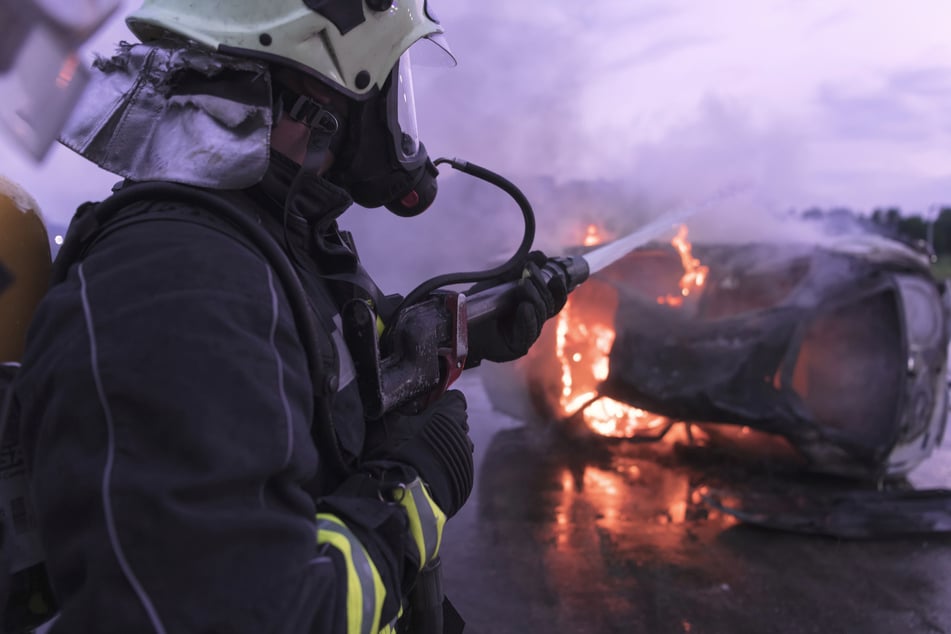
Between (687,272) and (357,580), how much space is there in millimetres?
4924

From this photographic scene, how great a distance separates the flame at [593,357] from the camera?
536 cm

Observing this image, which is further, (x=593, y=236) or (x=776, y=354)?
(x=593, y=236)

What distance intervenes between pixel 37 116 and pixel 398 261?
20.5 feet

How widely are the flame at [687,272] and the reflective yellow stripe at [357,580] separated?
458 centimetres

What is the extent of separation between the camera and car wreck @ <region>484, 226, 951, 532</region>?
4.61 metres

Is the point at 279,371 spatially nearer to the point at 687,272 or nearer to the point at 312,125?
the point at 312,125


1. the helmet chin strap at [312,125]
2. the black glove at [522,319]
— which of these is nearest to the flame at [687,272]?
the black glove at [522,319]

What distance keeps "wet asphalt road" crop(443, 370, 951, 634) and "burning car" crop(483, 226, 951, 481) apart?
25.0 inches

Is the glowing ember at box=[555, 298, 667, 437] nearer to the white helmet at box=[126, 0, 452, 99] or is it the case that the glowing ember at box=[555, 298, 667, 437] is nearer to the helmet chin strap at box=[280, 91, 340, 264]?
the white helmet at box=[126, 0, 452, 99]

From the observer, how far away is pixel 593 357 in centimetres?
541

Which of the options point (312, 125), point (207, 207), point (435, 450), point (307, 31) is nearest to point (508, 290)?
point (435, 450)

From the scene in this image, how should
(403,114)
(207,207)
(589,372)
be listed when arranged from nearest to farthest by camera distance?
(207,207) → (403,114) → (589,372)

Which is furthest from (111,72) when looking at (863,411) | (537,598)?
(863,411)

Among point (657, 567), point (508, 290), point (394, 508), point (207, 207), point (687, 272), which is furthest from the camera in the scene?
point (687, 272)
